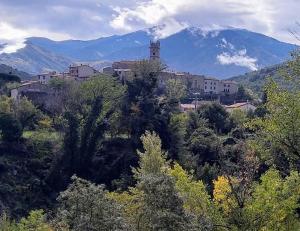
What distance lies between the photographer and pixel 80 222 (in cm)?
1457

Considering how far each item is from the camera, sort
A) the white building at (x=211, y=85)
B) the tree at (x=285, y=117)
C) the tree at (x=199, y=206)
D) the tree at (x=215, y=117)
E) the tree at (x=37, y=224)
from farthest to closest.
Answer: the white building at (x=211, y=85) < the tree at (x=215, y=117) < the tree at (x=37, y=224) < the tree at (x=285, y=117) < the tree at (x=199, y=206)

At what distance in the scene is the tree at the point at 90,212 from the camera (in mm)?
14648

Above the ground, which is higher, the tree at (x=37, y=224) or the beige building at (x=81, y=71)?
the beige building at (x=81, y=71)

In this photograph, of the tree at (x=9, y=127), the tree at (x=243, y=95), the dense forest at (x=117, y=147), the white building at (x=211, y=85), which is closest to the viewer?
the dense forest at (x=117, y=147)

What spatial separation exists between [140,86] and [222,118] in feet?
44.7

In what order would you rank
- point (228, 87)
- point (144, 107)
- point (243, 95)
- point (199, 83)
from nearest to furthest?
point (144, 107)
point (243, 95)
point (228, 87)
point (199, 83)

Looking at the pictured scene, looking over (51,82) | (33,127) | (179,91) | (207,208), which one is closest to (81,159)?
(33,127)

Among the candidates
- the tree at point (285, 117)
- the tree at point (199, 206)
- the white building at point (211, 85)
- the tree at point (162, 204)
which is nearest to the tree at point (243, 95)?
the white building at point (211, 85)

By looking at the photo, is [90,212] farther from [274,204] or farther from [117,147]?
[117,147]

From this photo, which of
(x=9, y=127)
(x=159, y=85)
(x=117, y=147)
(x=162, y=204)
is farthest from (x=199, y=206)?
(x=159, y=85)

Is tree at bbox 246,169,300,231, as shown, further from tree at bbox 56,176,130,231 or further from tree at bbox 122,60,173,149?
tree at bbox 122,60,173,149

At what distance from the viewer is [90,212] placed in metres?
14.9

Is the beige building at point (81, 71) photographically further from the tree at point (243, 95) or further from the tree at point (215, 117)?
the tree at point (215, 117)

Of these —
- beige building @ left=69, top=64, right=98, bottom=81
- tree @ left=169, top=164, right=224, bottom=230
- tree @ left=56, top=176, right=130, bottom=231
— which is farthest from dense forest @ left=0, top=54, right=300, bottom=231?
beige building @ left=69, top=64, right=98, bottom=81
